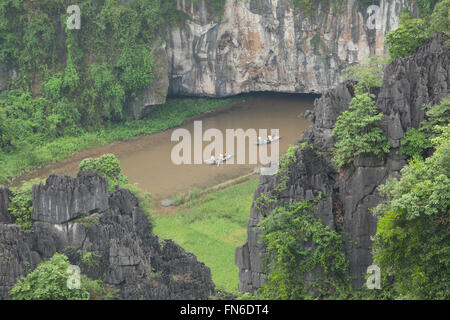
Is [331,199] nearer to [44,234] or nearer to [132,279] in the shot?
[132,279]

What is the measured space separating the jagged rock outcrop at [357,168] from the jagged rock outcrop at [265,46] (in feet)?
65.3

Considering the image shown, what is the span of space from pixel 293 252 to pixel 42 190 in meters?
8.10

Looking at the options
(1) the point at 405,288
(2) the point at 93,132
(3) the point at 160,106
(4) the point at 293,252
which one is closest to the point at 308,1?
(3) the point at 160,106

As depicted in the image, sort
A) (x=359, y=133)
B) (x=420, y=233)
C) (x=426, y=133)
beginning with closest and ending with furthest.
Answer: (x=420, y=233), (x=426, y=133), (x=359, y=133)

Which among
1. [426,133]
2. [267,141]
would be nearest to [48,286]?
[426,133]

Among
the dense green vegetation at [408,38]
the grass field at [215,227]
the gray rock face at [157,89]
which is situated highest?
the dense green vegetation at [408,38]

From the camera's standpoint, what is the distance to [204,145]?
43.0 m

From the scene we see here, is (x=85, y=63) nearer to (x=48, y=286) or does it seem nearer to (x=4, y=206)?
(x=4, y=206)

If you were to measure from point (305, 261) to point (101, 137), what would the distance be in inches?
934

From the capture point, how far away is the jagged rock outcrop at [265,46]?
44.5 m

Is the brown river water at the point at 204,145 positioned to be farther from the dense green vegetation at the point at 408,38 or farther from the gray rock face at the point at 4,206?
the dense green vegetation at the point at 408,38

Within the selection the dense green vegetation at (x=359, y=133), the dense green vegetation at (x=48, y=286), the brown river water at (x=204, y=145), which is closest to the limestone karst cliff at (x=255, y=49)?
the brown river water at (x=204, y=145)

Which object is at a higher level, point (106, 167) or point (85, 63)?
point (85, 63)

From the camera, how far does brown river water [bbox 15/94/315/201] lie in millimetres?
39750
